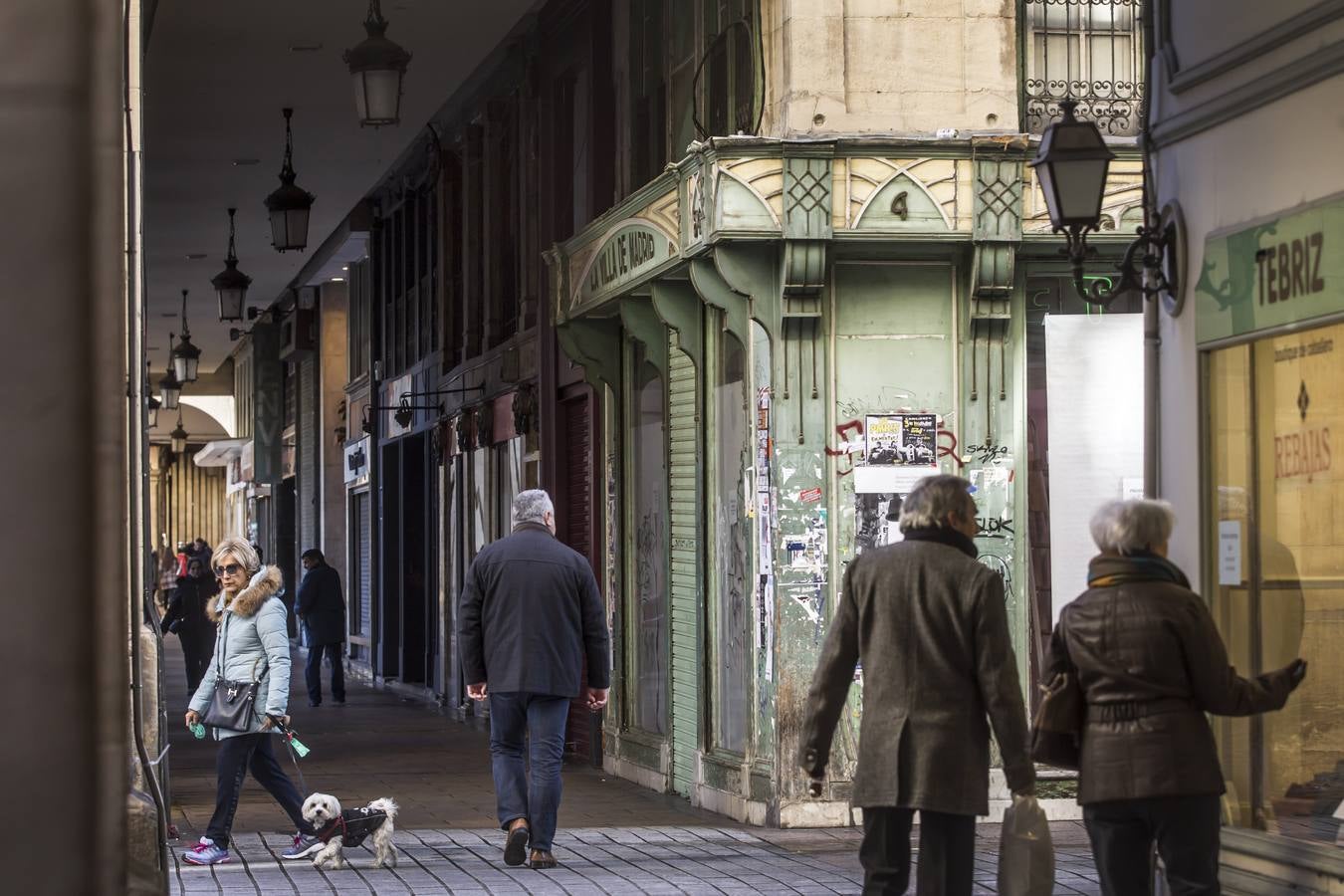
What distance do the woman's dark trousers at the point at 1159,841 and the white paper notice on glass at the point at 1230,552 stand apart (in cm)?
187

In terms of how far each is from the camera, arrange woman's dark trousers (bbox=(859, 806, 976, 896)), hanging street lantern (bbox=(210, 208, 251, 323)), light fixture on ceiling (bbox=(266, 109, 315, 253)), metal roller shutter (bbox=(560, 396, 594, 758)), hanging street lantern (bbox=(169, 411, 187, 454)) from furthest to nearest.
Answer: hanging street lantern (bbox=(169, 411, 187, 454))
hanging street lantern (bbox=(210, 208, 251, 323))
light fixture on ceiling (bbox=(266, 109, 315, 253))
metal roller shutter (bbox=(560, 396, 594, 758))
woman's dark trousers (bbox=(859, 806, 976, 896))

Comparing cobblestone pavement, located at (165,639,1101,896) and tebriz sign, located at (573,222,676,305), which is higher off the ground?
tebriz sign, located at (573,222,676,305)

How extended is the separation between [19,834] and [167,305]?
35798 mm

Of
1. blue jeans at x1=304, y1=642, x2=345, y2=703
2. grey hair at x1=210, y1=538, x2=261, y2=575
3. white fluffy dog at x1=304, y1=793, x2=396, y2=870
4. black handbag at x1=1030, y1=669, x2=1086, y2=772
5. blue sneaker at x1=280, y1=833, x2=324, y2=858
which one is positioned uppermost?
grey hair at x1=210, y1=538, x2=261, y2=575

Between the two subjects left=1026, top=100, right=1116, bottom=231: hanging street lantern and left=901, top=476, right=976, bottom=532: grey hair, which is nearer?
left=901, top=476, right=976, bottom=532: grey hair

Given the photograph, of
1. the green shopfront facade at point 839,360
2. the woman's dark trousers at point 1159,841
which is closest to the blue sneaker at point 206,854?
the green shopfront facade at point 839,360

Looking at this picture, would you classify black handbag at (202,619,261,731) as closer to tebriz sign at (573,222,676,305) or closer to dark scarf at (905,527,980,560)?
tebriz sign at (573,222,676,305)

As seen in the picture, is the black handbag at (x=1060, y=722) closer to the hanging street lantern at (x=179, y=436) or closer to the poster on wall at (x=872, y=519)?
the poster on wall at (x=872, y=519)

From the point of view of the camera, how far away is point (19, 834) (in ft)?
9.59

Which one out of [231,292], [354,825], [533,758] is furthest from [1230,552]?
[231,292]

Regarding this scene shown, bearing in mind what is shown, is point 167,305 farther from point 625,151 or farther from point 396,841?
point 396,841

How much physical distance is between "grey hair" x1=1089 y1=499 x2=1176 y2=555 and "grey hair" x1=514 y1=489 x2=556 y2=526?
177 inches

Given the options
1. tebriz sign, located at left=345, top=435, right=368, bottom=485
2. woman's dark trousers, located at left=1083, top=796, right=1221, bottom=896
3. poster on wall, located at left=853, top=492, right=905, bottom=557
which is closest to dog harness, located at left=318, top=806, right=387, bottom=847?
poster on wall, located at left=853, top=492, right=905, bottom=557

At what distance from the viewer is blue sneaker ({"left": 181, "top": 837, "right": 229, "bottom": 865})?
10336 millimetres
